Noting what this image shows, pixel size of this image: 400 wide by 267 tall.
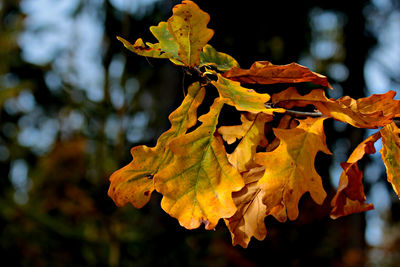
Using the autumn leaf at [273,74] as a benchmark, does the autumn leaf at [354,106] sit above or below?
below

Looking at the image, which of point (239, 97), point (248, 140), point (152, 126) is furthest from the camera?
point (152, 126)

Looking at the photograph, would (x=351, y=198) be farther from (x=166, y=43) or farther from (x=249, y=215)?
(x=166, y=43)

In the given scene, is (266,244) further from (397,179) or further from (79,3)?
(79,3)

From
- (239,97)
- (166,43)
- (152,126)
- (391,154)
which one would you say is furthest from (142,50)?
(152,126)

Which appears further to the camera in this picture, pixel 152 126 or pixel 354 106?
pixel 152 126

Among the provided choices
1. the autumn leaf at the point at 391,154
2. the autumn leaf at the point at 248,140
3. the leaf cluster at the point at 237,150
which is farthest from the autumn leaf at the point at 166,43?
the autumn leaf at the point at 391,154

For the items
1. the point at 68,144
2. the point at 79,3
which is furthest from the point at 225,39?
the point at 68,144

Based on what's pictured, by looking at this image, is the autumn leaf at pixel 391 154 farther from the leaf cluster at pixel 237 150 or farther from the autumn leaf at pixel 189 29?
the autumn leaf at pixel 189 29
